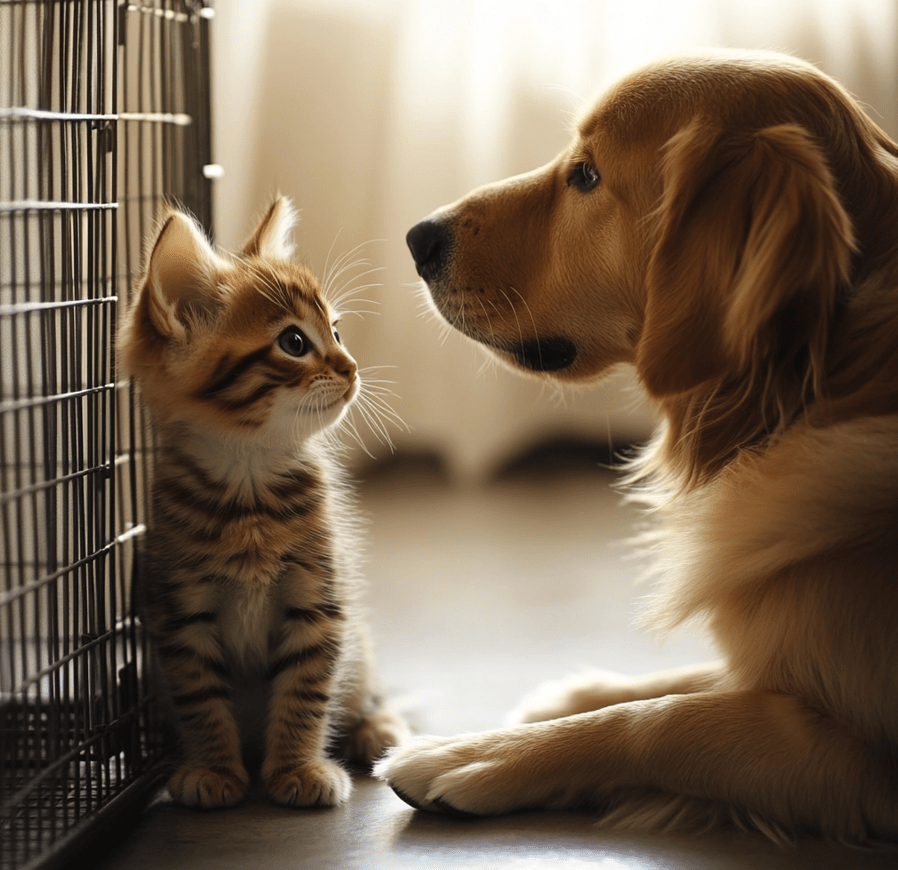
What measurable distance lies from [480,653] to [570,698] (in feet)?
1.22

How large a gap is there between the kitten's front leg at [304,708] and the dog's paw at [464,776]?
2.8 inches

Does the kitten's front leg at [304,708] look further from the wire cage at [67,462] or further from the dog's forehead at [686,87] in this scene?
the dog's forehead at [686,87]

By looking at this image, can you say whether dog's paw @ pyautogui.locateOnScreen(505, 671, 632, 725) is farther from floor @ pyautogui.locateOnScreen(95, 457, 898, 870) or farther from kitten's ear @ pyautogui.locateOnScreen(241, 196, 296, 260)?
kitten's ear @ pyautogui.locateOnScreen(241, 196, 296, 260)

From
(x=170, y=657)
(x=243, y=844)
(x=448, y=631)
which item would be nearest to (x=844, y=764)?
(x=243, y=844)

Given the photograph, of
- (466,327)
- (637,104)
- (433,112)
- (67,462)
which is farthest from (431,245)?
(433,112)

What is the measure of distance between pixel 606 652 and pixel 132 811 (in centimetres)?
98

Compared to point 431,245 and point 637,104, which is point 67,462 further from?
point 637,104

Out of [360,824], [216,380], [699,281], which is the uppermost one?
[699,281]

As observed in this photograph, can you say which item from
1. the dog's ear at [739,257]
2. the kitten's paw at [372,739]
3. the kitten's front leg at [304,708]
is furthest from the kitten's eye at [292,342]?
the kitten's paw at [372,739]

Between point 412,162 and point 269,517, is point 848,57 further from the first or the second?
point 269,517

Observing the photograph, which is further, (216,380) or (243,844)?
(216,380)

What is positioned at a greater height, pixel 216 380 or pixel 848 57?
pixel 848 57

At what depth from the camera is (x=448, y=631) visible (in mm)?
2002

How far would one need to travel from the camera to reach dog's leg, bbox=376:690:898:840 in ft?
→ 3.50
